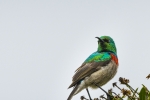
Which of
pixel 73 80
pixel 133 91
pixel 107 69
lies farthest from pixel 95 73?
pixel 133 91

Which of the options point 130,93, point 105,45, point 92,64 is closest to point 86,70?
point 92,64

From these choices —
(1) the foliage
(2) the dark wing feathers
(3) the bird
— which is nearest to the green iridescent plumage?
(3) the bird

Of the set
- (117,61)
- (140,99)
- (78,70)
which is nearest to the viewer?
(140,99)

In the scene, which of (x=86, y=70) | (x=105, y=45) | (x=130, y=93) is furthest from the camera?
(x=105, y=45)

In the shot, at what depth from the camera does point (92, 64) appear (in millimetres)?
8828

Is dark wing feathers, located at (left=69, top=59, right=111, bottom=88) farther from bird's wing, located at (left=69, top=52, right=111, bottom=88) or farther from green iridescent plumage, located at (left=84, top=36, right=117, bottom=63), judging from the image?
green iridescent plumage, located at (left=84, top=36, right=117, bottom=63)

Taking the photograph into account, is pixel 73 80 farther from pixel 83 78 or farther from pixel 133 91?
pixel 133 91

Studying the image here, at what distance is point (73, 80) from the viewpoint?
7.81m

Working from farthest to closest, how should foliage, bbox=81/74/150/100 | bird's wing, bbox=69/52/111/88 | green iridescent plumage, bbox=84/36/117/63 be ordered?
1. green iridescent plumage, bbox=84/36/117/63
2. bird's wing, bbox=69/52/111/88
3. foliage, bbox=81/74/150/100

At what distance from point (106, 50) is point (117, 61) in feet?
2.37

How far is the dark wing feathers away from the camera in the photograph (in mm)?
7957

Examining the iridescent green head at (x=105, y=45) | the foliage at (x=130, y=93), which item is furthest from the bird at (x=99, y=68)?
the foliage at (x=130, y=93)

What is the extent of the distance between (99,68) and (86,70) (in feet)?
1.56

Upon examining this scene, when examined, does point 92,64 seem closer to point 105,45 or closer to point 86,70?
point 86,70
